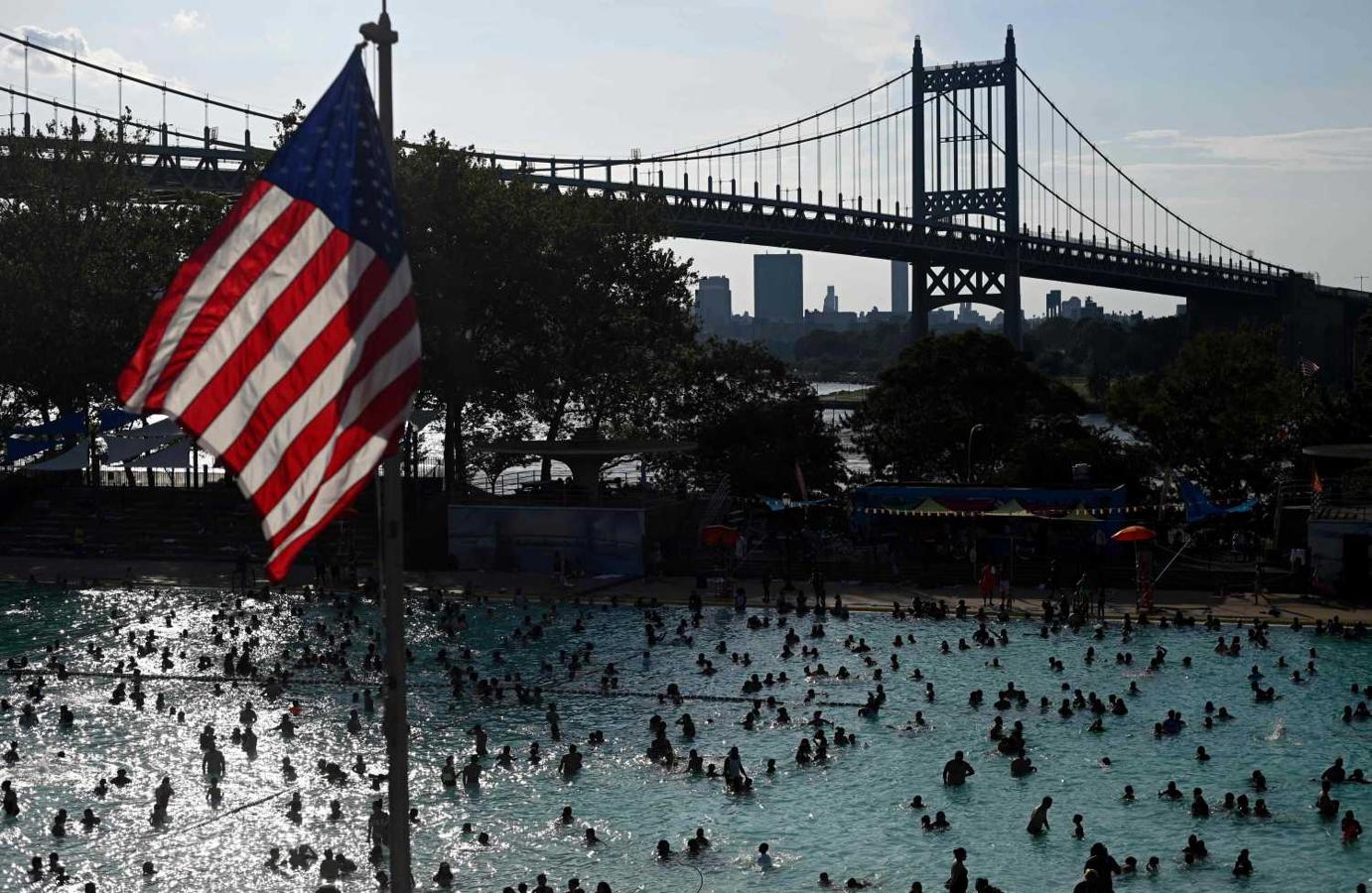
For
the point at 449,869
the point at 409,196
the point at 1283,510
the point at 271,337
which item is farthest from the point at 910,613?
the point at 271,337

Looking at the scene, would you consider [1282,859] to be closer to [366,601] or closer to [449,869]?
[449,869]

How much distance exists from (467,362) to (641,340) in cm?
844

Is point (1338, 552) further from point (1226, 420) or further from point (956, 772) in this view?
point (956, 772)

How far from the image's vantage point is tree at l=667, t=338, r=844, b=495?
63.5 meters

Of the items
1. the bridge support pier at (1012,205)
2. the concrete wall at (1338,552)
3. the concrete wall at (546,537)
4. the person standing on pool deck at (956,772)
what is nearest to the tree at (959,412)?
the concrete wall at (1338,552)

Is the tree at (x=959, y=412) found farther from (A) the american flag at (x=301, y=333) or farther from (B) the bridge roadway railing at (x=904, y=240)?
(A) the american flag at (x=301, y=333)

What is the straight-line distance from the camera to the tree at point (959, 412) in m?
66.1

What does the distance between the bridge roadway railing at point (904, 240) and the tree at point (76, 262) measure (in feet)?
89.2

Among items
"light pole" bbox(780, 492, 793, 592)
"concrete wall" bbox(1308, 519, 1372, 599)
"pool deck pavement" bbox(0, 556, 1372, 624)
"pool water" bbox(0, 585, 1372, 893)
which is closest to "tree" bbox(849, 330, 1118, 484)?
"light pole" bbox(780, 492, 793, 592)

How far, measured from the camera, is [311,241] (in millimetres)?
11352

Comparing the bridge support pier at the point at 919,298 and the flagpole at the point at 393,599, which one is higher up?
the bridge support pier at the point at 919,298

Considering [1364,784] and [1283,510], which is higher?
[1283,510]

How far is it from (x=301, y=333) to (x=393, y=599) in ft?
6.89

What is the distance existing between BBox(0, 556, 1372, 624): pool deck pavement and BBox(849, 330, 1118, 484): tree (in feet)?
51.2
